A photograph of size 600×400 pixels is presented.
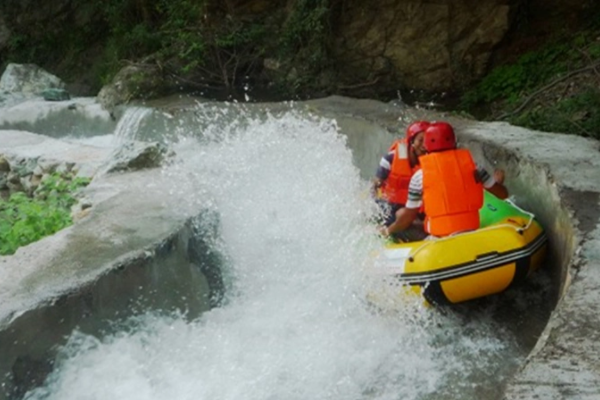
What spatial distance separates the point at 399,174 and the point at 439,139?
2.24 feet

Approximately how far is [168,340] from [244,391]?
68cm

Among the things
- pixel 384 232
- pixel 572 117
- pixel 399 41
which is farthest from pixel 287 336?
pixel 399 41

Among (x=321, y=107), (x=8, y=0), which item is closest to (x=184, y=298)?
(x=321, y=107)

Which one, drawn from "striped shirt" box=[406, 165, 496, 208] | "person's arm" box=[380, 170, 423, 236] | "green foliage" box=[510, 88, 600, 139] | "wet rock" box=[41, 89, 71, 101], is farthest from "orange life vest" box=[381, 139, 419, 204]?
"wet rock" box=[41, 89, 71, 101]

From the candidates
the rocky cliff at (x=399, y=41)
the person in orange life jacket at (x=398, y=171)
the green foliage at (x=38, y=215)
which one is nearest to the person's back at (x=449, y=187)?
the person in orange life jacket at (x=398, y=171)

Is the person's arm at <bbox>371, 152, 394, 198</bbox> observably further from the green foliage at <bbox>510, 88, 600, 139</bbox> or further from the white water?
the green foliage at <bbox>510, 88, 600, 139</bbox>

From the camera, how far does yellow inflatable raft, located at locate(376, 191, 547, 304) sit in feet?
13.0

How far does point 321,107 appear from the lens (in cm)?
→ 734

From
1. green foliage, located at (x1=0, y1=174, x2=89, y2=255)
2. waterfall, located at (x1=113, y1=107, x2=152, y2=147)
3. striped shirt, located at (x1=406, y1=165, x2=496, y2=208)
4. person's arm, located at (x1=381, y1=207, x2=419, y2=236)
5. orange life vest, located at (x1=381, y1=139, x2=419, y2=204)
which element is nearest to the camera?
striped shirt, located at (x1=406, y1=165, x2=496, y2=208)

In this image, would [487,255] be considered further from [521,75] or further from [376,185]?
[521,75]

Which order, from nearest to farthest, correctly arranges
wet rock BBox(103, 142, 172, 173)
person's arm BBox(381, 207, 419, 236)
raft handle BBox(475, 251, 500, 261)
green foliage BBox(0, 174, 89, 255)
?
1. raft handle BBox(475, 251, 500, 261)
2. person's arm BBox(381, 207, 419, 236)
3. green foliage BBox(0, 174, 89, 255)
4. wet rock BBox(103, 142, 172, 173)

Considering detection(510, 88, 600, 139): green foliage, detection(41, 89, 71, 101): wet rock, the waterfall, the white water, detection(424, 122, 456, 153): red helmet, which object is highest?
detection(424, 122, 456, 153): red helmet

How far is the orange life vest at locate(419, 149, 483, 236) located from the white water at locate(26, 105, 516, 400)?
0.54m

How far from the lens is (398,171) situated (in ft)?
15.8
